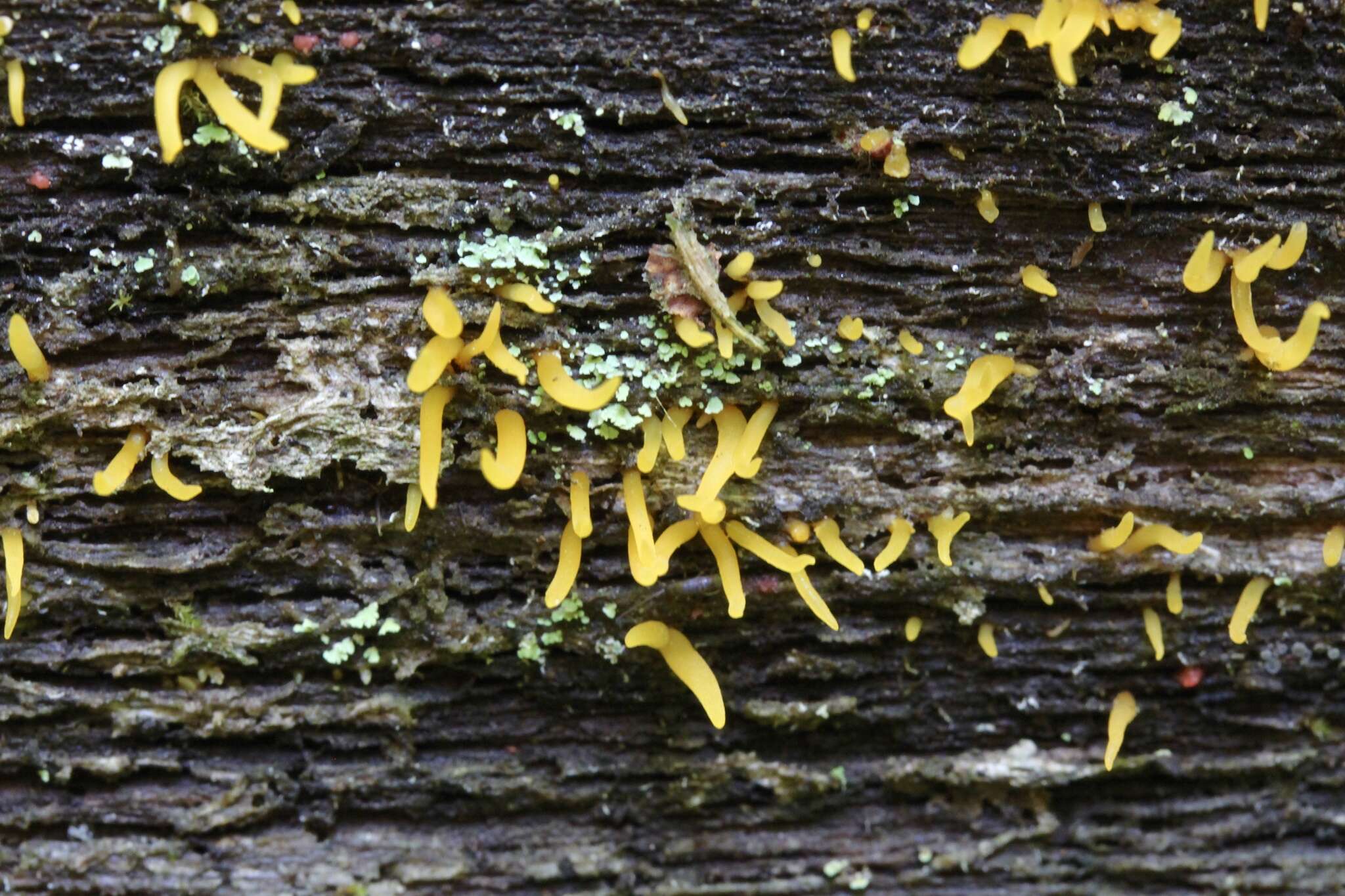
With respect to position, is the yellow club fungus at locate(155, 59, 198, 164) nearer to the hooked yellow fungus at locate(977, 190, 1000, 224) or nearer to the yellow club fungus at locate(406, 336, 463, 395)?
the yellow club fungus at locate(406, 336, 463, 395)

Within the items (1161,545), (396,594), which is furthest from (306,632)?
(1161,545)

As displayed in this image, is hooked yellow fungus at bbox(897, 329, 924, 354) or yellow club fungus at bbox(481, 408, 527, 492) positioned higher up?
hooked yellow fungus at bbox(897, 329, 924, 354)

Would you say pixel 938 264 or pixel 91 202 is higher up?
pixel 91 202

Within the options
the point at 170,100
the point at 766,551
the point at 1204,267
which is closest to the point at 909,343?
the point at 766,551

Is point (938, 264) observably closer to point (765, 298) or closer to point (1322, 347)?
point (765, 298)

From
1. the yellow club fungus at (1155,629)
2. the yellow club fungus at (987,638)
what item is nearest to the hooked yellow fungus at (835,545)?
the yellow club fungus at (987,638)

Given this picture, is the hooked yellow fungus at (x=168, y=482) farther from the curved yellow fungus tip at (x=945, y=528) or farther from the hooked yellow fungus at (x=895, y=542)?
the curved yellow fungus tip at (x=945, y=528)

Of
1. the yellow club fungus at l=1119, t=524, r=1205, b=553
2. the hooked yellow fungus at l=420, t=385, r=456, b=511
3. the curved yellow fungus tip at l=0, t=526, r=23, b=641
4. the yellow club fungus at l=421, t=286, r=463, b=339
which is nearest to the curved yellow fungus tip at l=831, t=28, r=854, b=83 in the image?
the yellow club fungus at l=421, t=286, r=463, b=339

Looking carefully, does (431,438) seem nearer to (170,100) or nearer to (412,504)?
(412,504)
